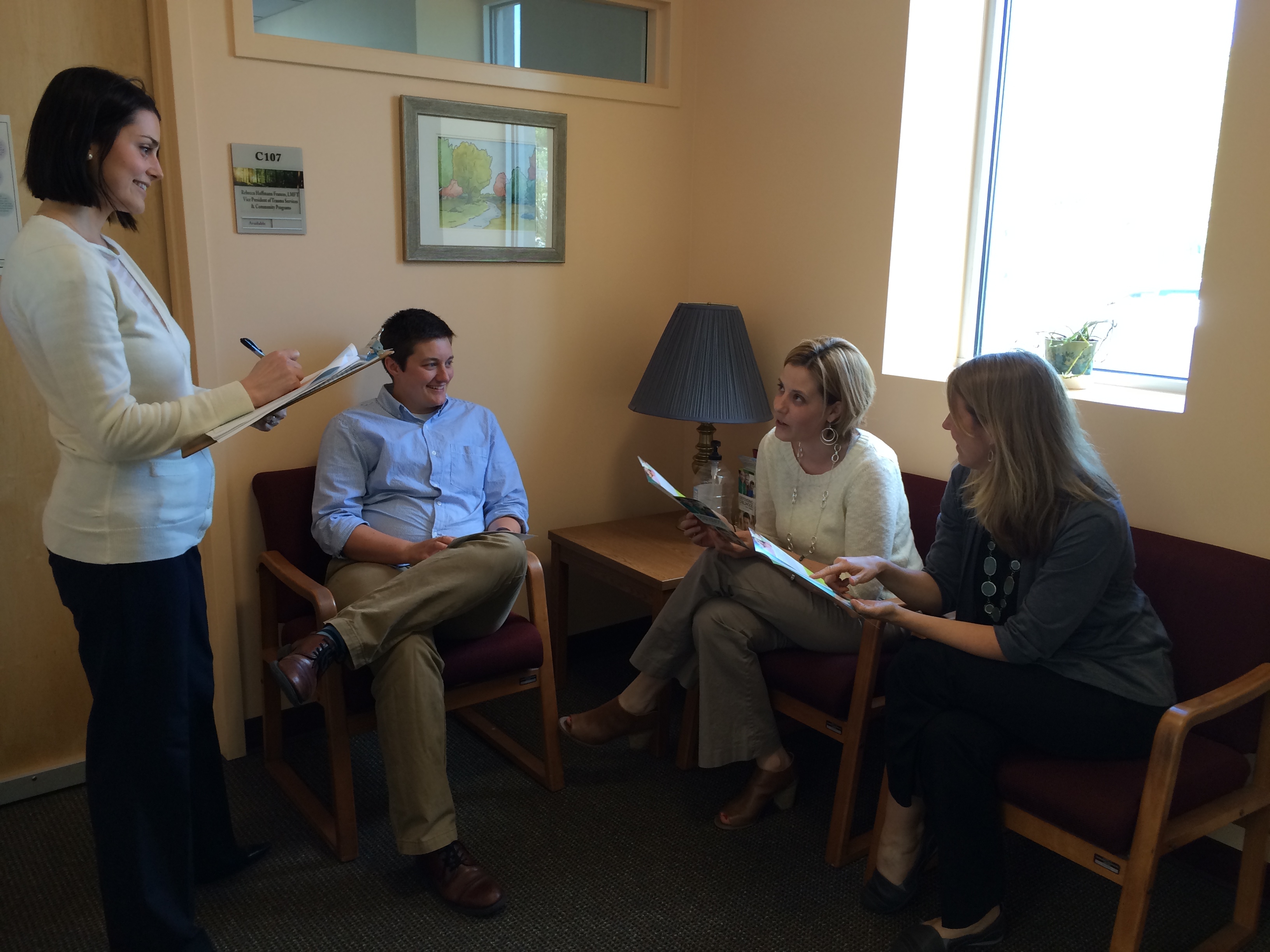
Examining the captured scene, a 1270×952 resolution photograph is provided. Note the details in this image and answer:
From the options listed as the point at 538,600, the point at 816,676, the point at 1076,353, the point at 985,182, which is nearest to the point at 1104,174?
the point at 985,182

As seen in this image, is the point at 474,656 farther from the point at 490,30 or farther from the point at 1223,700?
the point at 490,30

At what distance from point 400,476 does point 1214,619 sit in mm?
1947

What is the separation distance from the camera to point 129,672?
1.79 metres

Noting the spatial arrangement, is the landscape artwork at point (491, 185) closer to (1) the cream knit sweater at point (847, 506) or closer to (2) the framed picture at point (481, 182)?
(2) the framed picture at point (481, 182)

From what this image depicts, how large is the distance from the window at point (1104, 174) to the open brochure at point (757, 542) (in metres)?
1.05

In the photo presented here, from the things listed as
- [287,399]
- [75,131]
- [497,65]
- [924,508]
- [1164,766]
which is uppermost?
[497,65]

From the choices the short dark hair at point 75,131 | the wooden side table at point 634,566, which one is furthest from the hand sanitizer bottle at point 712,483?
the short dark hair at point 75,131

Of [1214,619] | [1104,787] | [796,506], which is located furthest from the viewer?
[796,506]

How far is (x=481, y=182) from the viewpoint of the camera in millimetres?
2979

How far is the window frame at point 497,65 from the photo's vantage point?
8.30 feet

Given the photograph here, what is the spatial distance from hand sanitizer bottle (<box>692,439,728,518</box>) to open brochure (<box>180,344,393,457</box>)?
137cm

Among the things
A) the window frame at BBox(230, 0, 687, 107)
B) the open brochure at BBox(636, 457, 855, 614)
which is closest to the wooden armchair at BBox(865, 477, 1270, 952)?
the open brochure at BBox(636, 457, 855, 614)

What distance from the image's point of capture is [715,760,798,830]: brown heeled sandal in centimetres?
244

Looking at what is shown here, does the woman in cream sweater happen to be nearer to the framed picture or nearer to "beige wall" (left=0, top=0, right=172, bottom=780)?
the framed picture
